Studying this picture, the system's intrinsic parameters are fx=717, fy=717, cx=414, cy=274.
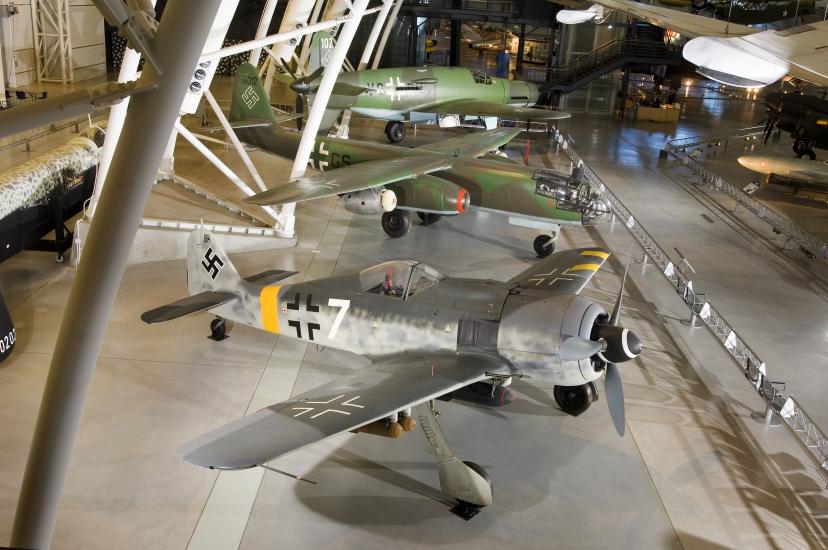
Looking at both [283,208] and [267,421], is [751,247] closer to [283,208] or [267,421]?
[283,208]

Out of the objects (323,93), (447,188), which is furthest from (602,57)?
(323,93)

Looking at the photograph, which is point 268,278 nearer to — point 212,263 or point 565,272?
point 212,263

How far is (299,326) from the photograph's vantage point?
9.06 meters

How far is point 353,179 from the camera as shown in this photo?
13336 mm

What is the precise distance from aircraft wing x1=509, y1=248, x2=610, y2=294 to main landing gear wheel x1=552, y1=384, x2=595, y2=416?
4.29 feet

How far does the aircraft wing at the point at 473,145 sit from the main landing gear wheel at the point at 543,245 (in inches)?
124

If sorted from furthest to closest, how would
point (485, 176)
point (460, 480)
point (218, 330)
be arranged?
1. point (485, 176)
2. point (218, 330)
3. point (460, 480)

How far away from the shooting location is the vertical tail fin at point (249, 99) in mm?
16955

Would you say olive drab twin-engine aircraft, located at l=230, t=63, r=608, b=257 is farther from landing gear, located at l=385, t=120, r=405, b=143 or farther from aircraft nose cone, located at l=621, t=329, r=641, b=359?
landing gear, located at l=385, t=120, r=405, b=143

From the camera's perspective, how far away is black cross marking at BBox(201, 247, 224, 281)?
9.48 meters

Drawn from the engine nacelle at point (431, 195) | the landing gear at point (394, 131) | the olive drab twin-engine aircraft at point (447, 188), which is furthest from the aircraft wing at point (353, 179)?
the landing gear at point (394, 131)

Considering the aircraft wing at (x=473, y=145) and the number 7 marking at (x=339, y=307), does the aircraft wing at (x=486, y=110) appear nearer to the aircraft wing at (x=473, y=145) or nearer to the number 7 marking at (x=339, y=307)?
the aircraft wing at (x=473, y=145)

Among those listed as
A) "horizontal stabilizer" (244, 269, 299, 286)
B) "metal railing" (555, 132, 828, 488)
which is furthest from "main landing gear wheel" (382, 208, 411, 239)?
"horizontal stabilizer" (244, 269, 299, 286)

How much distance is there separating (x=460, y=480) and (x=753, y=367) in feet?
15.9
